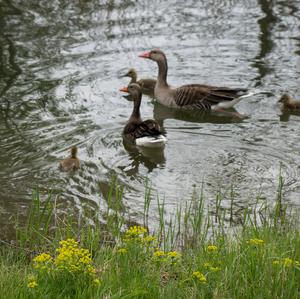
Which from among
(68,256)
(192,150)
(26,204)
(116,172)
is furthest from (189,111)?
(68,256)

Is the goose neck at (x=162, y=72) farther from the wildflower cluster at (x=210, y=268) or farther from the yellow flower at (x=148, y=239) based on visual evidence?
the wildflower cluster at (x=210, y=268)

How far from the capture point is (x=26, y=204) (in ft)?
29.2

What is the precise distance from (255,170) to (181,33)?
6.41 meters

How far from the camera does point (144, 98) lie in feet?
45.8

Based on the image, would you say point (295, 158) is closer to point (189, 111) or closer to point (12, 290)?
point (189, 111)

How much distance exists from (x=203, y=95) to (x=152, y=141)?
212cm

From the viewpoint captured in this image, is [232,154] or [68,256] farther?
[232,154]

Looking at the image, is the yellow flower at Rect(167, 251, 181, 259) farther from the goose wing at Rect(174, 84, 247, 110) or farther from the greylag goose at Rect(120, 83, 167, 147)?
the goose wing at Rect(174, 84, 247, 110)

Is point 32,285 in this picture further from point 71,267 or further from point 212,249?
point 212,249

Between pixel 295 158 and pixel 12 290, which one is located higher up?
pixel 12 290

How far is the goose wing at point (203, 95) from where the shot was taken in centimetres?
1246

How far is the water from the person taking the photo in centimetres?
962

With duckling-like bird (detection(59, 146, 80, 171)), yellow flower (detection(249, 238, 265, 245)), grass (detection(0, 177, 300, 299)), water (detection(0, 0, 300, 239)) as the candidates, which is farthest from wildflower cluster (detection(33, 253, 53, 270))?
duckling-like bird (detection(59, 146, 80, 171))

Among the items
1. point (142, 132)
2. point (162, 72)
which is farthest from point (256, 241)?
point (162, 72)
